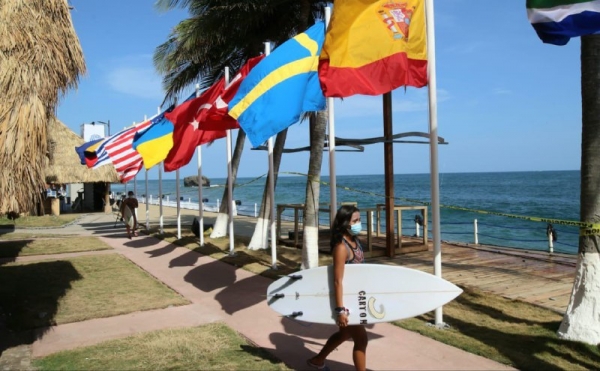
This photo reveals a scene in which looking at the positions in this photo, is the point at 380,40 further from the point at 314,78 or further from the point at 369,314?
the point at 369,314

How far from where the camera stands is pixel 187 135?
11.2 metres

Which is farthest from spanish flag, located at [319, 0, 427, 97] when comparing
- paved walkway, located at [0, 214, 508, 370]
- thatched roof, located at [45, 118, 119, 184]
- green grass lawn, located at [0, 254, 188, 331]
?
thatched roof, located at [45, 118, 119, 184]

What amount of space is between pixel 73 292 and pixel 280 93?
515 centimetres

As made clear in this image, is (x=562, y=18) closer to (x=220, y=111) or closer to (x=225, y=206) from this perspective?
(x=220, y=111)

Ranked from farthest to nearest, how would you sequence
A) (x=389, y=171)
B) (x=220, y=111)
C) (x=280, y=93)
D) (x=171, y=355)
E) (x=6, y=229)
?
(x=6, y=229) → (x=389, y=171) → (x=220, y=111) → (x=280, y=93) → (x=171, y=355)

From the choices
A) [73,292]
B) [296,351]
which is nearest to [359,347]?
[296,351]

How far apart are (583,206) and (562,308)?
1.77 meters

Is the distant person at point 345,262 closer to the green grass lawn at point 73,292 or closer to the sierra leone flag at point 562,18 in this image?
the sierra leone flag at point 562,18

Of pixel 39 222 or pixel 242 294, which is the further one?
pixel 39 222

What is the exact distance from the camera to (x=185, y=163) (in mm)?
11031

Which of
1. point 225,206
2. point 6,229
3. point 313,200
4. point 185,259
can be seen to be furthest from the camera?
point 6,229

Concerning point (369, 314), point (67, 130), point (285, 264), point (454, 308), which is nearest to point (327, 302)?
point (369, 314)

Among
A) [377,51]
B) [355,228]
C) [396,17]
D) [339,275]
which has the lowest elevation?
[339,275]

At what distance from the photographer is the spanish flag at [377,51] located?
588 cm
